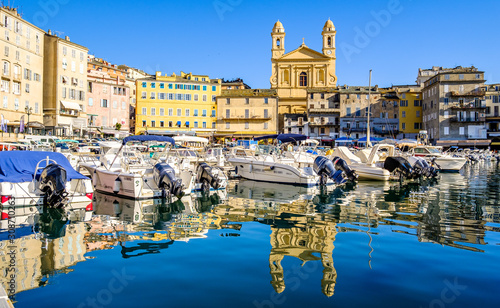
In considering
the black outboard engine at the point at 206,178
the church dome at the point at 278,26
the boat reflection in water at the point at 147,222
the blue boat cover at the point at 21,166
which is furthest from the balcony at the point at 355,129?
the blue boat cover at the point at 21,166

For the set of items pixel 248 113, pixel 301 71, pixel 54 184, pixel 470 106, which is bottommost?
pixel 54 184

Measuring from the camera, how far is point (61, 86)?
5728cm

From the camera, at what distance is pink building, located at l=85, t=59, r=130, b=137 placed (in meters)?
63.5

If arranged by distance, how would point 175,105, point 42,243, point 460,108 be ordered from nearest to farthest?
point 42,243 < point 460,108 < point 175,105

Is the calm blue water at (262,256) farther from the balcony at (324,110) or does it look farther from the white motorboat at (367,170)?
the balcony at (324,110)

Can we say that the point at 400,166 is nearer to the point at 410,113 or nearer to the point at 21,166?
the point at 21,166

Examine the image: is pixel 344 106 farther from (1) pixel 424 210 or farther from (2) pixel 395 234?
(2) pixel 395 234

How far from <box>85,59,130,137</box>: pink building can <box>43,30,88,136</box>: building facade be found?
3424 millimetres

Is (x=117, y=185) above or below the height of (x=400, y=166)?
below

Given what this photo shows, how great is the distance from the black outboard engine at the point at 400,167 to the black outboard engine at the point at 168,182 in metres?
15.7

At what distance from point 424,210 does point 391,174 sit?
484 inches

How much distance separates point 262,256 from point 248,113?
198 feet

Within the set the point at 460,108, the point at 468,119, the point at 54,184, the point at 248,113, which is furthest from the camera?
the point at 248,113

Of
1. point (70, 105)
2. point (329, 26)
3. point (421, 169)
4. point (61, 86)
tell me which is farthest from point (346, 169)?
point (329, 26)
